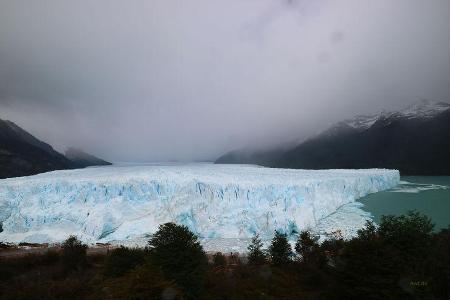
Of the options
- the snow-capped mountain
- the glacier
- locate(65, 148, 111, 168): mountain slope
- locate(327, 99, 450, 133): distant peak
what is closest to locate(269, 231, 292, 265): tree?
the glacier

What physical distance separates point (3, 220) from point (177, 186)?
53.4 ft

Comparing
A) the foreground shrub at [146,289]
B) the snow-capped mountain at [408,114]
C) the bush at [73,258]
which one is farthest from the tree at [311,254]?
the snow-capped mountain at [408,114]

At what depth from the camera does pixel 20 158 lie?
84500mm

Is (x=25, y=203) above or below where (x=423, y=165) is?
below

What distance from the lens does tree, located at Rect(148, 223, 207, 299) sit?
10.8 m

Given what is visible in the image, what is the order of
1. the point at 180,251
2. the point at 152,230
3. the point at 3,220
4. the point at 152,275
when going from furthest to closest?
the point at 3,220, the point at 152,230, the point at 180,251, the point at 152,275

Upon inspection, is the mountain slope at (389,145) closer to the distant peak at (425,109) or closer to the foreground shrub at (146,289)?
the distant peak at (425,109)

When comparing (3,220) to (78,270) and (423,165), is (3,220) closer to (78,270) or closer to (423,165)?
(78,270)

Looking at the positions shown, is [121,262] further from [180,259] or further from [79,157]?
[79,157]

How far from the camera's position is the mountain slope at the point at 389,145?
10512cm

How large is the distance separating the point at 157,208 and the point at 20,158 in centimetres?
7558

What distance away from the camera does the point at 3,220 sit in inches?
1112

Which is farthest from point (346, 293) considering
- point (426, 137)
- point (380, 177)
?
point (426, 137)

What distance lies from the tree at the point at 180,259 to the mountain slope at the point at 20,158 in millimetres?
81134
